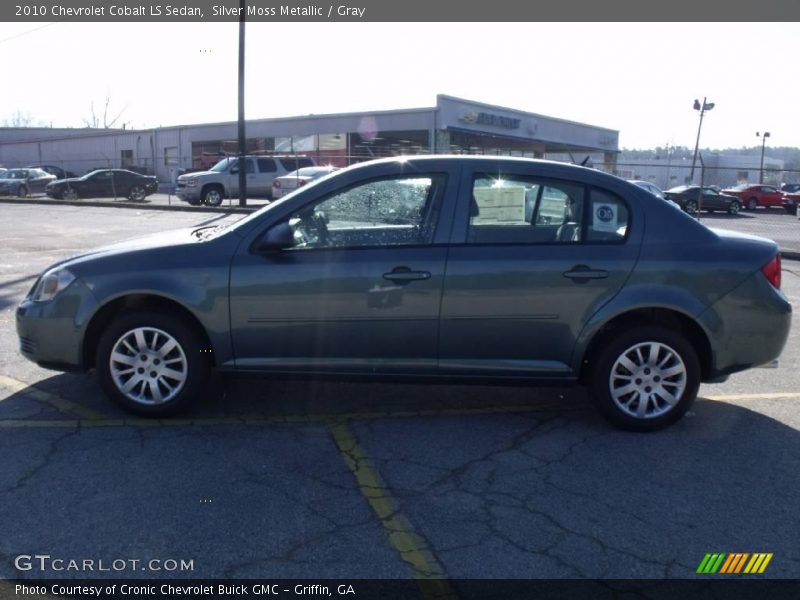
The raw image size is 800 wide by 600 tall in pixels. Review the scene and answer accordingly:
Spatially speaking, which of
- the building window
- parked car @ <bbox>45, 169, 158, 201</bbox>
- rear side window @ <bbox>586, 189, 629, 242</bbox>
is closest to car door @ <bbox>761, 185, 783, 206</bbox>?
parked car @ <bbox>45, 169, 158, 201</bbox>

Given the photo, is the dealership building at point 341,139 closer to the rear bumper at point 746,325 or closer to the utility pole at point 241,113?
the utility pole at point 241,113

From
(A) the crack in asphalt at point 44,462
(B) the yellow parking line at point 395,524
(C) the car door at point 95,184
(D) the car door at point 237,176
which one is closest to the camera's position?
(B) the yellow parking line at point 395,524

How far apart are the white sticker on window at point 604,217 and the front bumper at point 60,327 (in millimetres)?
3323

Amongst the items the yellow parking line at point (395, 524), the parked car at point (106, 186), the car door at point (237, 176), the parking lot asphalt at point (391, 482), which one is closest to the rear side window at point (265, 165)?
the car door at point (237, 176)

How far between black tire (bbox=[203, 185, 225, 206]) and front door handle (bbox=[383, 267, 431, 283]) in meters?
24.0

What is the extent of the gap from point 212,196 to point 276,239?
23884mm

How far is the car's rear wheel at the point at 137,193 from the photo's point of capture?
34.9 metres

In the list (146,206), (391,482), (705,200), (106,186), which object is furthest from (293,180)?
(391,482)

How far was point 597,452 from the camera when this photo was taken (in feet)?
16.0

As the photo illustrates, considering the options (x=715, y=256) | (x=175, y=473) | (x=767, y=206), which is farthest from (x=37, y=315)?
(x=767, y=206)

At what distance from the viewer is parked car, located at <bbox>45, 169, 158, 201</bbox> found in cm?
3462

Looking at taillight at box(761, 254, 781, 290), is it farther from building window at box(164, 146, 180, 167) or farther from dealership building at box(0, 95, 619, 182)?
building window at box(164, 146, 180, 167)

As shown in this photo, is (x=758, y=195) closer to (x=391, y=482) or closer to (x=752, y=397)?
(x=752, y=397)

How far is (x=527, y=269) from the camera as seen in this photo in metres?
5.05
